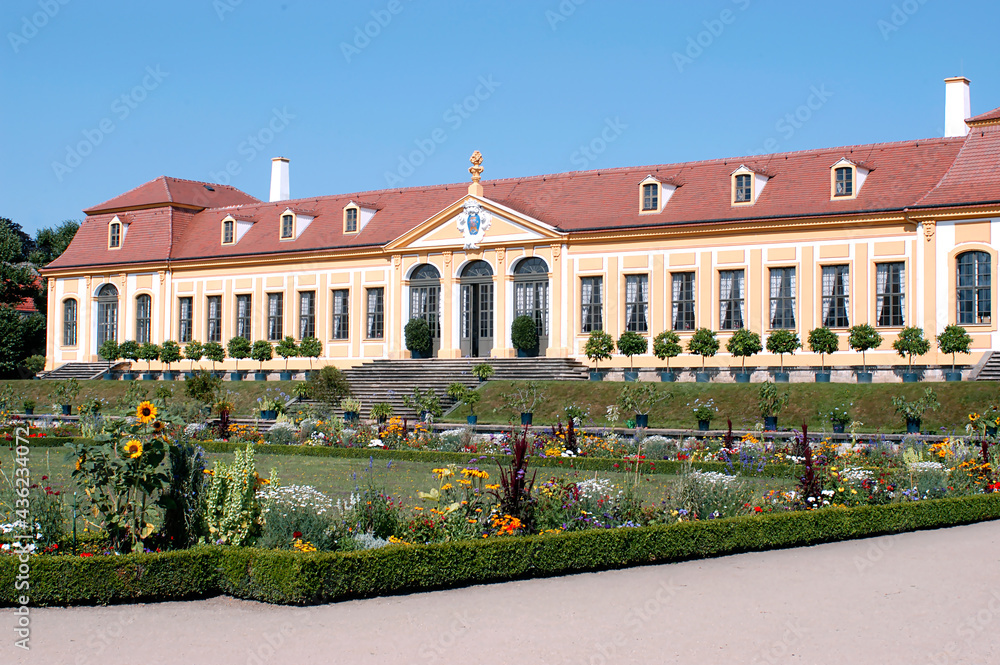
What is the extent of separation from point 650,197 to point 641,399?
9938 mm

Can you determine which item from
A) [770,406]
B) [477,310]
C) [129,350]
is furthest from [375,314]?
[770,406]

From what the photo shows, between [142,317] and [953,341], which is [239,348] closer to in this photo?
[142,317]

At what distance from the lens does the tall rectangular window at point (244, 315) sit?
4312 cm

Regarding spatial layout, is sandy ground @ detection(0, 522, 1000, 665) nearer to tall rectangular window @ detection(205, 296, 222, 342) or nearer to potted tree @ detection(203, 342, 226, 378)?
potted tree @ detection(203, 342, 226, 378)

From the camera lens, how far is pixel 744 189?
3409cm

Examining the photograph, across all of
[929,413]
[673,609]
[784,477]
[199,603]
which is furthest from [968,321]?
[199,603]

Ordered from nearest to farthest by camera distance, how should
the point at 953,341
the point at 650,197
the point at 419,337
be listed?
the point at 953,341, the point at 650,197, the point at 419,337

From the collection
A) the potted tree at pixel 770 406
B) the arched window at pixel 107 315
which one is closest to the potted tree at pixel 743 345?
the potted tree at pixel 770 406

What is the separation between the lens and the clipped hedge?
9.23 m

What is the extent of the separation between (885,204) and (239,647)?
27.4m

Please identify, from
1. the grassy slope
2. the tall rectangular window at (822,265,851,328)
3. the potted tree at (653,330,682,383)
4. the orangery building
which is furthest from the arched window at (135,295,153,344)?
the tall rectangular window at (822,265,851,328)

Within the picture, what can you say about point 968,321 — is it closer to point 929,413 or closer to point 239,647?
point 929,413

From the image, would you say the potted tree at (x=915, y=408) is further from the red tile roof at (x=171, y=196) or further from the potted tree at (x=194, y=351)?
the red tile roof at (x=171, y=196)

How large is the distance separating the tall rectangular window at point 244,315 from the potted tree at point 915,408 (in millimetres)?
26146
